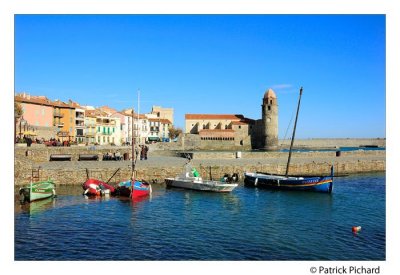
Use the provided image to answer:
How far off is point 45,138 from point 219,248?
2113 inches

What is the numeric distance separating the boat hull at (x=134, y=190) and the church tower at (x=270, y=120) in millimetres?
100987

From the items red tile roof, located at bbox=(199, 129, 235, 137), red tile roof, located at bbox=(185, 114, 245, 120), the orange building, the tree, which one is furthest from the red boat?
red tile roof, located at bbox=(185, 114, 245, 120)

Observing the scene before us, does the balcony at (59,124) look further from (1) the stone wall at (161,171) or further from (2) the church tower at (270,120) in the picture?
(2) the church tower at (270,120)

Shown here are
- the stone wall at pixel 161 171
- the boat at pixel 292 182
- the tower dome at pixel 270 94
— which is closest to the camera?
the boat at pixel 292 182

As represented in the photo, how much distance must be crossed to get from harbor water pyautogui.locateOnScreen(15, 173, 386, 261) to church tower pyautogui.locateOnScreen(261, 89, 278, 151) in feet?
321

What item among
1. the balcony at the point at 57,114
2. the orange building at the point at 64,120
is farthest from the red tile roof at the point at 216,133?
the balcony at the point at 57,114

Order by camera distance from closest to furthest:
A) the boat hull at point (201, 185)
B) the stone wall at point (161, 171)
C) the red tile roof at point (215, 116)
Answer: the boat hull at point (201, 185) → the stone wall at point (161, 171) → the red tile roof at point (215, 116)

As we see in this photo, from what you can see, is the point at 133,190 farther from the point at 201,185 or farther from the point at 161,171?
the point at 161,171

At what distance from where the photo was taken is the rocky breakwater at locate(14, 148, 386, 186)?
32531 mm

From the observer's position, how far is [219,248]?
15961 millimetres

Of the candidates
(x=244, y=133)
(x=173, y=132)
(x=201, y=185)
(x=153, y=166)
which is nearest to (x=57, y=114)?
(x=153, y=166)

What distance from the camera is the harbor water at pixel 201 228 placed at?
15.5m

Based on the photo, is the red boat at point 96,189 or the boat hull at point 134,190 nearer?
the boat hull at point 134,190
